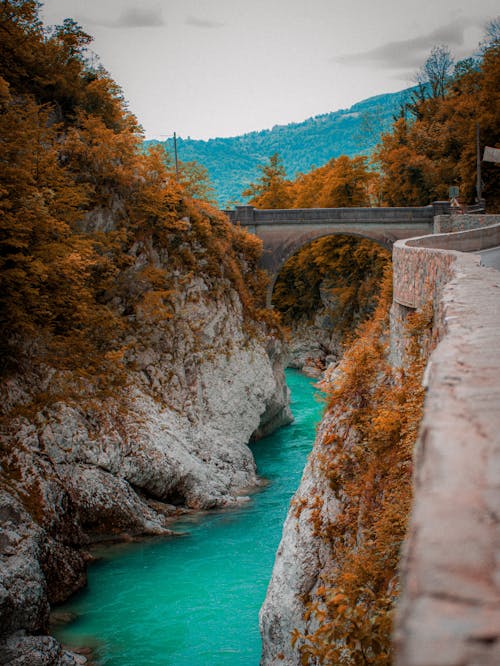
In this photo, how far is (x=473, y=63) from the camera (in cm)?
5594

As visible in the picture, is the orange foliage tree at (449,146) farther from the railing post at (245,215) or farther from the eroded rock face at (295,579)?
the eroded rock face at (295,579)

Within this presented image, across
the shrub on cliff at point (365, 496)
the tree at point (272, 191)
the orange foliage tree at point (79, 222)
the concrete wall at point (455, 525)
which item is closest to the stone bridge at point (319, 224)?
the orange foliage tree at point (79, 222)

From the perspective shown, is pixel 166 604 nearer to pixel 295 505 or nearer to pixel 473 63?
pixel 295 505

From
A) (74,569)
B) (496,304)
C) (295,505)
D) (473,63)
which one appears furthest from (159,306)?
(473,63)

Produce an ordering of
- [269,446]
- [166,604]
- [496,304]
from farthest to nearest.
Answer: [269,446] → [166,604] → [496,304]

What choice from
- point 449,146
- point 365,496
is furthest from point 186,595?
point 449,146

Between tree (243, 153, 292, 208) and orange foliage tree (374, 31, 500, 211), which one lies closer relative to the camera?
orange foliage tree (374, 31, 500, 211)

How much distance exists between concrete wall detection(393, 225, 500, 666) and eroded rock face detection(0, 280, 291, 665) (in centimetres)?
988

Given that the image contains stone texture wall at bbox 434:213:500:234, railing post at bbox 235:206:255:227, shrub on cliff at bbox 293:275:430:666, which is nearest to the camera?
shrub on cliff at bbox 293:275:430:666

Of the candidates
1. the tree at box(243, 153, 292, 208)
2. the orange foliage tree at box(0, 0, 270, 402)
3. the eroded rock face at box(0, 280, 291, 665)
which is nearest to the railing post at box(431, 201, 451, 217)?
the orange foliage tree at box(0, 0, 270, 402)

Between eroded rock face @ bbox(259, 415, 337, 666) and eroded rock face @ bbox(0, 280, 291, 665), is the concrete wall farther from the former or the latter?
eroded rock face @ bbox(0, 280, 291, 665)

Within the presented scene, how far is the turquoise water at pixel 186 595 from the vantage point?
1177cm

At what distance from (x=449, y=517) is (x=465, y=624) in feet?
1.33

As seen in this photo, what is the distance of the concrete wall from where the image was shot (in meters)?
1.53
